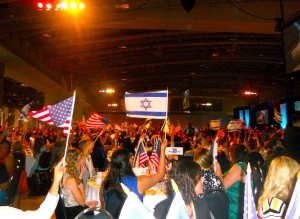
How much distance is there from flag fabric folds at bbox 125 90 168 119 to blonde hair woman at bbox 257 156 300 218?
115 inches

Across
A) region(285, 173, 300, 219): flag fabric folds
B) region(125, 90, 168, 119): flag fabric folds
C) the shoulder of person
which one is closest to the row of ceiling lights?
region(125, 90, 168, 119): flag fabric folds

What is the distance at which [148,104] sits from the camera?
20.8 ft

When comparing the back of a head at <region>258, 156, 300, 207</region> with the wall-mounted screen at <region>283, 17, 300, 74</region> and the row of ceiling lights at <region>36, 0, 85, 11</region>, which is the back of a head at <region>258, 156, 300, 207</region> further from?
the row of ceiling lights at <region>36, 0, 85, 11</region>

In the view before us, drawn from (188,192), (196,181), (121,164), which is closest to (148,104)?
(121,164)

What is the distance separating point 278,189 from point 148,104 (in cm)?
354

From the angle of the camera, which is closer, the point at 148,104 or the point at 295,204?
the point at 295,204

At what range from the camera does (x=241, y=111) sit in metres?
30.3

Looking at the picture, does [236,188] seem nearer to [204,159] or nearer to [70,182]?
[204,159]

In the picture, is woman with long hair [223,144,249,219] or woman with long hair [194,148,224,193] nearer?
woman with long hair [194,148,224,193]

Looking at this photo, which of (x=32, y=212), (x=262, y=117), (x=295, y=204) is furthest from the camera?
(x=262, y=117)

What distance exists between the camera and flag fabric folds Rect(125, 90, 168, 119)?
6.10 m

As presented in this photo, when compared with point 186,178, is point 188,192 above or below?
below

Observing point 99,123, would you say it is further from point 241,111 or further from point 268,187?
point 241,111

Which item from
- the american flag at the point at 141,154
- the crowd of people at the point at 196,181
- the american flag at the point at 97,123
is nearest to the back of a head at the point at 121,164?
the crowd of people at the point at 196,181
